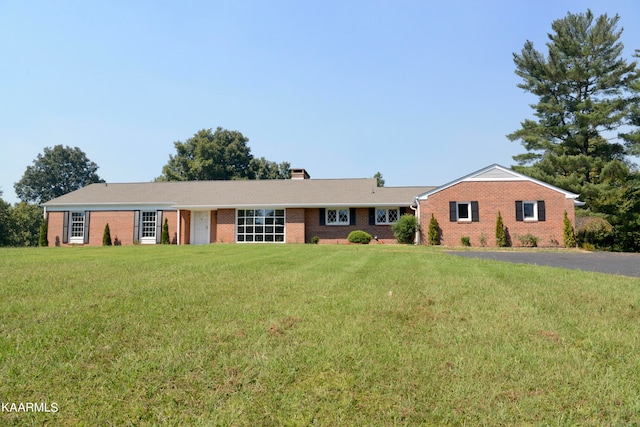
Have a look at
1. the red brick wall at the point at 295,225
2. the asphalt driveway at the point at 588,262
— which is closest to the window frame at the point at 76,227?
the red brick wall at the point at 295,225

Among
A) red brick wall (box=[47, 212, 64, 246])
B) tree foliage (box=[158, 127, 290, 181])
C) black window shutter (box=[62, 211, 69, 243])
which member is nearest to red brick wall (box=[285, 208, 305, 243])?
black window shutter (box=[62, 211, 69, 243])

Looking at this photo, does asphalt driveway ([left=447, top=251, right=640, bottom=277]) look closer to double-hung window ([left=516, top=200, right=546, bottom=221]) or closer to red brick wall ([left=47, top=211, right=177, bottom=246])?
double-hung window ([left=516, top=200, right=546, bottom=221])

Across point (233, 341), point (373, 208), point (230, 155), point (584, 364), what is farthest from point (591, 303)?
point (230, 155)

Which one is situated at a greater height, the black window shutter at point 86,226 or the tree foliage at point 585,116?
the tree foliage at point 585,116

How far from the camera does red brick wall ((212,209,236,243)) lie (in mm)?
25062

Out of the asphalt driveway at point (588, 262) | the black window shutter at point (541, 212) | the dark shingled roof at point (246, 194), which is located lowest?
the asphalt driveway at point (588, 262)

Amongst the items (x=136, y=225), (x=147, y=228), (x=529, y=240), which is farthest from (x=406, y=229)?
(x=136, y=225)

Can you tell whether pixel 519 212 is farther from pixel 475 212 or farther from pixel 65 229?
pixel 65 229

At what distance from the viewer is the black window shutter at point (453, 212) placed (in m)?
21.4

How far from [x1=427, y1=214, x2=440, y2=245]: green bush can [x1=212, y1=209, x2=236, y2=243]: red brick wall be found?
11.9 m

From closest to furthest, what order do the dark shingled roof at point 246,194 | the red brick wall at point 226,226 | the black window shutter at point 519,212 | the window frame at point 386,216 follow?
the black window shutter at point 519,212 → the window frame at point 386,216 → the dark shingled roof at point 246,194 → the red brick wall at point 226,226

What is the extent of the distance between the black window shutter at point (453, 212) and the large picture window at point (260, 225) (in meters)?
9.91

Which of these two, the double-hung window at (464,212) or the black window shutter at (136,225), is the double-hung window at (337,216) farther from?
the black window shutter at (136,225)

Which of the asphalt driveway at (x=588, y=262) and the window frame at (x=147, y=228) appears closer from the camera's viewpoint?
the asphalt driveway at (x=588, y=262)
